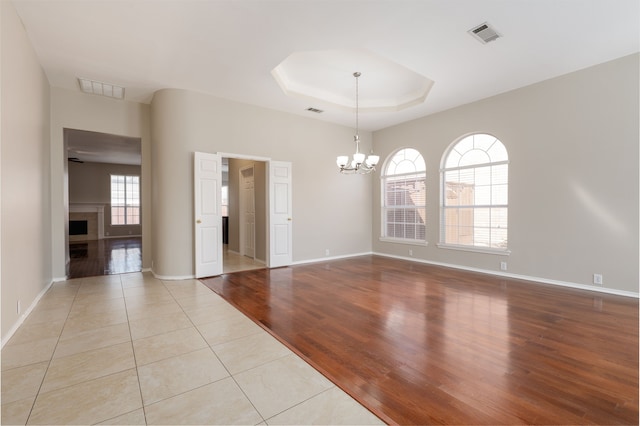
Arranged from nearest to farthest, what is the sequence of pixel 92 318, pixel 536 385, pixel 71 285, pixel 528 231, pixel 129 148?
pixel 536 385, pixel 92 318, pixel 71 285, pixel 528 231, pixel 129 148

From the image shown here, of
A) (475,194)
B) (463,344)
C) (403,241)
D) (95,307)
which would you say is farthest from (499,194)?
(95,307)

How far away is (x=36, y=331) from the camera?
2.80m

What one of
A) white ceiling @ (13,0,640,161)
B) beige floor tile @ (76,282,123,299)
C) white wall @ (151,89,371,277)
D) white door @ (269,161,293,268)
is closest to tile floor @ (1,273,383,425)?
beige floor tile @ (76,282,123,299)

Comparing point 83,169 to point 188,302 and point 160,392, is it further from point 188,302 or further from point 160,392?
point 160,392

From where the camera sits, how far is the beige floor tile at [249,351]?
2225 millimetres

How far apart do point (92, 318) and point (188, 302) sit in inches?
38.1

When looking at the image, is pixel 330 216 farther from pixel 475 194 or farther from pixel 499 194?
pixel 499 194

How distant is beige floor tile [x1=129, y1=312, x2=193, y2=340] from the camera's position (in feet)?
9.20

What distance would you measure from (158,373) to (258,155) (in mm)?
4339

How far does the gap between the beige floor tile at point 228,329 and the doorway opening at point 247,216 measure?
2.62 metres

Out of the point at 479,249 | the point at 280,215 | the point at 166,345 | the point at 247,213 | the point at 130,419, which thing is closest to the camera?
the point at 130,419

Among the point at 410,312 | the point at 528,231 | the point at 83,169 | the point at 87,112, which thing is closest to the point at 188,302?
the point at 410,312

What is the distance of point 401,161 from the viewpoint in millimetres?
7027

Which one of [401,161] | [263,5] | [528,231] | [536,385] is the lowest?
[536,385]
